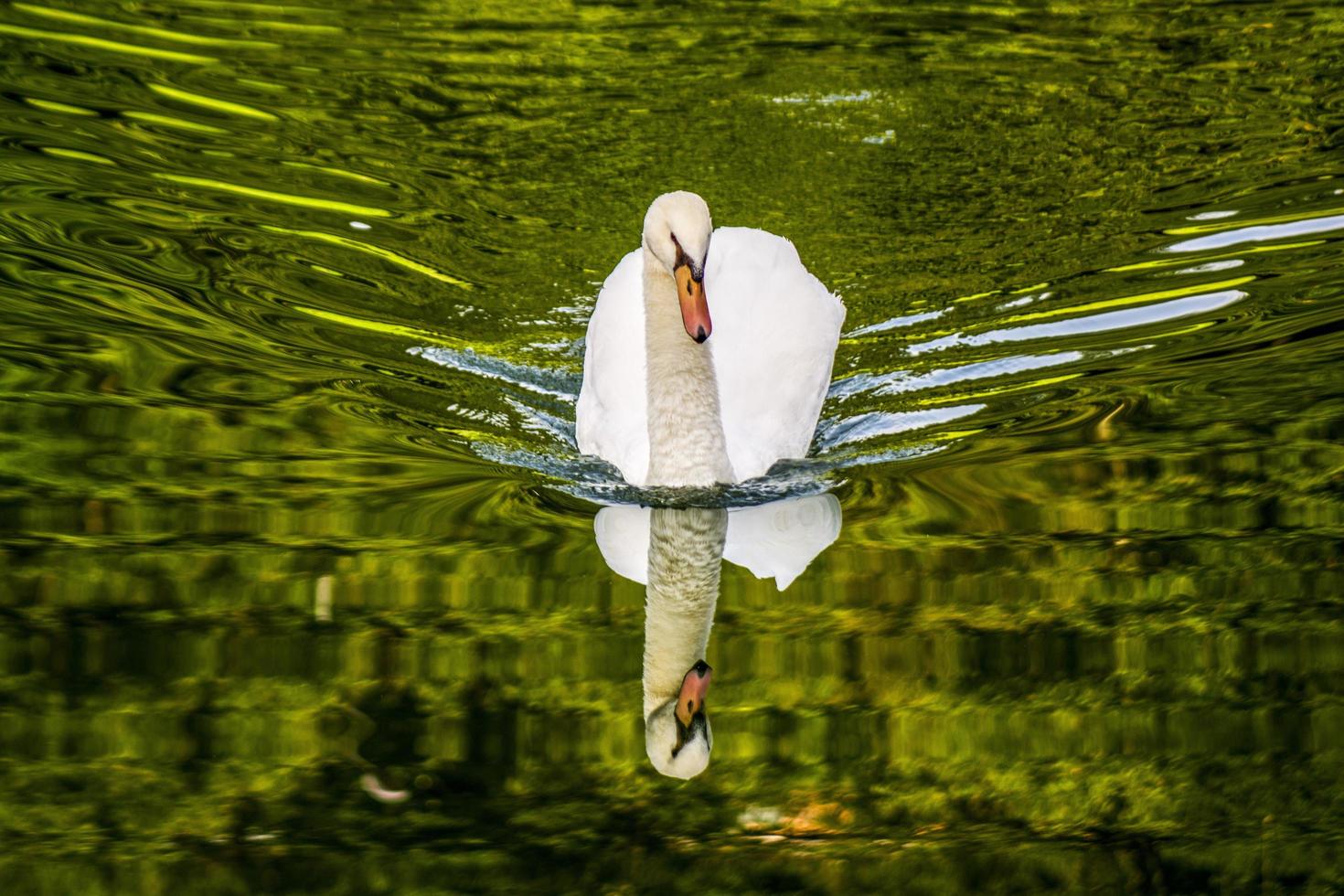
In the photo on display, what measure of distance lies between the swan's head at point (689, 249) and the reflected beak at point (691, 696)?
4.86 ft

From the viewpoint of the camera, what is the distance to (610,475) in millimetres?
6156

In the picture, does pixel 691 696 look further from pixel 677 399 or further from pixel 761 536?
pixel 677 399

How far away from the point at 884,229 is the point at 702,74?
2.76 meters

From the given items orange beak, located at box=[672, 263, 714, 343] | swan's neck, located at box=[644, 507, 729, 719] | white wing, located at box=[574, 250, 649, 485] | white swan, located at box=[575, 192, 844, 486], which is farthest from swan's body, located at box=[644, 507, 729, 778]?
orange beak, located at box=[672, 263, 714, 343]

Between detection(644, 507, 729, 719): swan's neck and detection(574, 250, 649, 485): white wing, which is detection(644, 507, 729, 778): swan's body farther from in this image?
detection(574, 250, 649, 485): white wing

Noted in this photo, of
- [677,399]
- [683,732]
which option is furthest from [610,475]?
[683,732]

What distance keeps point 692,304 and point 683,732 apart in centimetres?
183

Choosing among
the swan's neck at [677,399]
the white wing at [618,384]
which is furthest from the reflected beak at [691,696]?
the white wing at [618,384]

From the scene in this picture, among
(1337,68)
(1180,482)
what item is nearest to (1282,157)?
(1337,68)

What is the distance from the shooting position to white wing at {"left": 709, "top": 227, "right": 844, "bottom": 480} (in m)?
6.28

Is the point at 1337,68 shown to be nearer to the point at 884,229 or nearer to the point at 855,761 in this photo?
the point at 884,229

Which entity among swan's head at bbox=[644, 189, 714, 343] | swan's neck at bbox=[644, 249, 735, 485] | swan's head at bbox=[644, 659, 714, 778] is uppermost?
swan's head at bbox=[644, 189, 714, 343]

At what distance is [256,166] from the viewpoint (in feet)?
30.7

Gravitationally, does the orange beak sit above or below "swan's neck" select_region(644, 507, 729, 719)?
above
